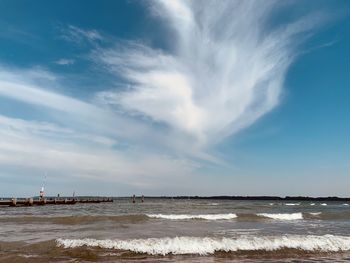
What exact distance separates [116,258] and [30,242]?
500 cm

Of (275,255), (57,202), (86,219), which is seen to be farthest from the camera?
(57,202)

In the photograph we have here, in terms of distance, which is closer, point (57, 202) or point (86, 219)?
point (86, 219)

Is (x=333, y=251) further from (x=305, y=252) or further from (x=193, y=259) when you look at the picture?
(x=193, y=259)

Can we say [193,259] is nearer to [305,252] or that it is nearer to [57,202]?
[305,252]

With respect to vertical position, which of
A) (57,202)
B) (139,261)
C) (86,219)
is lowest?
(139,261)

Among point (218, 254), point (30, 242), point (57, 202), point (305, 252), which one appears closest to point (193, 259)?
point (218, 254)

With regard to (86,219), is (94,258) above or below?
below

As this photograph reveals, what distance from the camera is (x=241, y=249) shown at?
15.2m

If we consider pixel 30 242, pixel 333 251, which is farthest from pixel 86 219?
pixel 333 251

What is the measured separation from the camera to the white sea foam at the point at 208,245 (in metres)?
14.8

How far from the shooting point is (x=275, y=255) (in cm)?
1448

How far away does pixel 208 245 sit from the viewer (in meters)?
15.4

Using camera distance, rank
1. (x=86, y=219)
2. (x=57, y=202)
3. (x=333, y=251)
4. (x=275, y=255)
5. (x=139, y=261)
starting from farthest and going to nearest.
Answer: (x=57, y=202), (x=86, y=219), (x=333, y=251), (x=275, y=255), (x=139, y=261)

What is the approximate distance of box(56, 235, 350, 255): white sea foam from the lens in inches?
583
